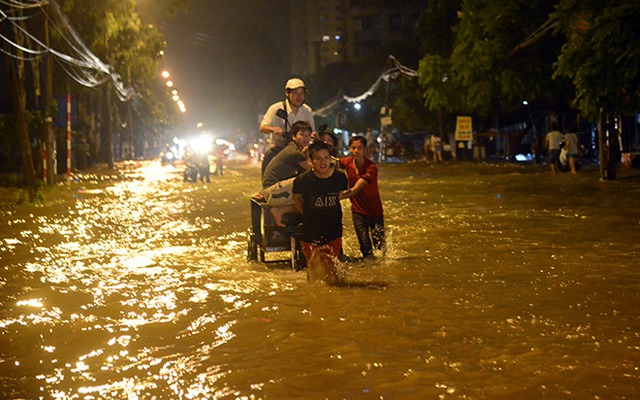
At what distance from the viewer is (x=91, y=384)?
5125 mm

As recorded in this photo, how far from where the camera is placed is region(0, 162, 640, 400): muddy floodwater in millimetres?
5070

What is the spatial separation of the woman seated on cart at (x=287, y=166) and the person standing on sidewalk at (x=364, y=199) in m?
0.76

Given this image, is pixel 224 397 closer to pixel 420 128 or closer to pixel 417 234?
pixel 417 234

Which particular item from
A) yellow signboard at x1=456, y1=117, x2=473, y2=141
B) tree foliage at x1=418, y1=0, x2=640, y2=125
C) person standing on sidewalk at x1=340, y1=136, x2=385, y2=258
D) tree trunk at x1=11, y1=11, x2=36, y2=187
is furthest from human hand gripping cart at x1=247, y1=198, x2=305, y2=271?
yellow signboard at x1=456, y1=117, x2=473, y2=141

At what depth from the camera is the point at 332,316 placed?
6895mm

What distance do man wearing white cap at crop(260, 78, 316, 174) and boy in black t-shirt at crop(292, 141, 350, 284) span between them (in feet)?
5.09

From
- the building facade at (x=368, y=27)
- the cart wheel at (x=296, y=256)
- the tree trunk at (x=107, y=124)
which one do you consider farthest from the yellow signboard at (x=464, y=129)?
the building facade at (x=368, y=27)

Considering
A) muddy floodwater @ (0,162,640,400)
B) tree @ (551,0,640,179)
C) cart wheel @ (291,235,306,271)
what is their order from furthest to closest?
tree @ (551,0,640,179), cart wheel @ (291,235,306,271), muddy floodwater @ (0,162,640,400)

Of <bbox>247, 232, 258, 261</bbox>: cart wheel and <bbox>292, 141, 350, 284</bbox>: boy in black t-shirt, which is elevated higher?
<bbox>292, 141, 350, 284</bbox>: boy in black t-shirt

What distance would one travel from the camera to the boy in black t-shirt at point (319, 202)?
8.29 metres

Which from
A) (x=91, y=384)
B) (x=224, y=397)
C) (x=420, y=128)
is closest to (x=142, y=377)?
(x=91, y=384)

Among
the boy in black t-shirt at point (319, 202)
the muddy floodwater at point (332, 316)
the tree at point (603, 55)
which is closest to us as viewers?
the muddy floodwater at point (332, 316)

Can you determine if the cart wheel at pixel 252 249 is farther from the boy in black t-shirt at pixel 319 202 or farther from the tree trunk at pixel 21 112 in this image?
→ the tree trunk at pixel 21 112

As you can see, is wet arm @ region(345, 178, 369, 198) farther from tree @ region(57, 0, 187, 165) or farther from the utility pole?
the utility pole
